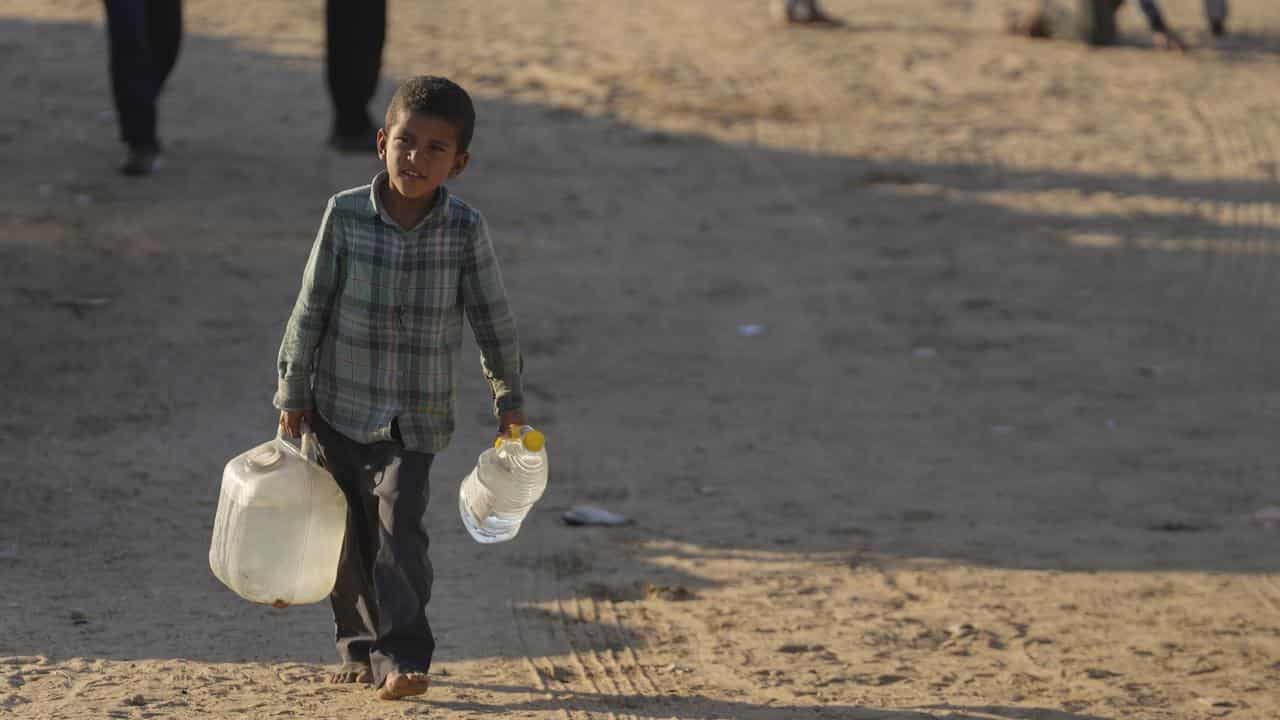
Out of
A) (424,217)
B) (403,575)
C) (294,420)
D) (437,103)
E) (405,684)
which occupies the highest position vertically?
(437,103)

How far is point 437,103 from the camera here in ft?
11.9

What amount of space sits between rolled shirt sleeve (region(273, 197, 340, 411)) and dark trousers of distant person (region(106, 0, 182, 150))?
17.6 feet

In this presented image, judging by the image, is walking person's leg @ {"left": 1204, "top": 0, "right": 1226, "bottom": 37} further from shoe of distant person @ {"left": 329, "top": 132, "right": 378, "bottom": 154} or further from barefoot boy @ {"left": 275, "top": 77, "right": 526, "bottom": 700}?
barefoot boy @ {"left": 275, "top": 77, "right": 526, "bottom": 700}

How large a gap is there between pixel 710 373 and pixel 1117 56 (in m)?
6.70

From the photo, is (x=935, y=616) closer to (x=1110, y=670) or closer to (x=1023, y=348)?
(x=1110, y=670)

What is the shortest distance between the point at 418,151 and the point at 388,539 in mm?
830

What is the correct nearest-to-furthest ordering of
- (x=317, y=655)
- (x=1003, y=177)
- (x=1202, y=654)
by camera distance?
(x=317, y=655) < (x=1202, y=654) < (x=1003, y=177)

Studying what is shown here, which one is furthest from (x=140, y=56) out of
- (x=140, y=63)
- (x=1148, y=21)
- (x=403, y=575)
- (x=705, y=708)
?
(x=1148, y=21)

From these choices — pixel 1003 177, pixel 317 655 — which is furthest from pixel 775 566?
pixel 1003 177

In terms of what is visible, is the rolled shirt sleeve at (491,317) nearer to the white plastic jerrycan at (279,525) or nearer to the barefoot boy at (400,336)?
the barefoot boy at (400,336)

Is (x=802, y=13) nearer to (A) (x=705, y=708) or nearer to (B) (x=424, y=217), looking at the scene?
(A) (x=705, y=708)

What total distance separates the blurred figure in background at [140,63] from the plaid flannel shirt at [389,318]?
536 cm

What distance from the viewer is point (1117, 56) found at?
12.6m

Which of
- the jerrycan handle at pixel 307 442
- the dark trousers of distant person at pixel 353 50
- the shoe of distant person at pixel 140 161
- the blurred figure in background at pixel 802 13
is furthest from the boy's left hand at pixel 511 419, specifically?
the blurred figure in background at pixel 802 13
